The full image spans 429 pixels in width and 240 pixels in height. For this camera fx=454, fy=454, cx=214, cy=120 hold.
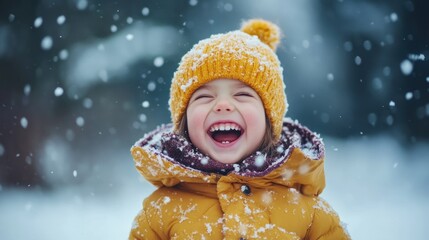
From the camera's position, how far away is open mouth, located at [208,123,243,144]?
4.51 feet

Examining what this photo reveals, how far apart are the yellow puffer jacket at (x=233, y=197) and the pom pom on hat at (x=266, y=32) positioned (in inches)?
19.5

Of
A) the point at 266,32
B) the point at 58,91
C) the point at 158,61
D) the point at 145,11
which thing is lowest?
the point at 266,32

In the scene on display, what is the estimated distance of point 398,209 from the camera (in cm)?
270

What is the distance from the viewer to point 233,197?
51.9 inches

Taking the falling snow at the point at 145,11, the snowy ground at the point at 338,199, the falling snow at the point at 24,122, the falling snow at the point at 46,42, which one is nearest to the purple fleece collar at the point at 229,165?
the snowy ground at the point at 338,199

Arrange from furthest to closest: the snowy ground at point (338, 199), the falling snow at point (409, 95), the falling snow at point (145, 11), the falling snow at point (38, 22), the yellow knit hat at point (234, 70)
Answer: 1. the falling snow at point (145, 11)
2. the falling snow at point (409, 95)
3. the falling snow at point (38, 22)
4. the snowy ground at point (338, 199)
5. the yellow knit hat at point (234, 70)

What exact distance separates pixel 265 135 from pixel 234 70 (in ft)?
0.78

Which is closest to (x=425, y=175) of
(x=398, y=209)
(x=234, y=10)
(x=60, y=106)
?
→ (x=398, y=209)

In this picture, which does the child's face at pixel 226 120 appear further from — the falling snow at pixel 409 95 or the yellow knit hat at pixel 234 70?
the falling snow at pixel 409 95

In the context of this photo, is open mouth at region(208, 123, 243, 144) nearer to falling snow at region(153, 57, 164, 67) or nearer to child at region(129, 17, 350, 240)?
child at region(129, 17, 350, 240)

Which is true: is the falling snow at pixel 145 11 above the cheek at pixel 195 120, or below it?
above

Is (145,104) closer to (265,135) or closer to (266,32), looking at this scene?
(266,32)

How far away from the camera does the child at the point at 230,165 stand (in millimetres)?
1308

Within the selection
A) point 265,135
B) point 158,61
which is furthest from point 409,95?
point 265,135
